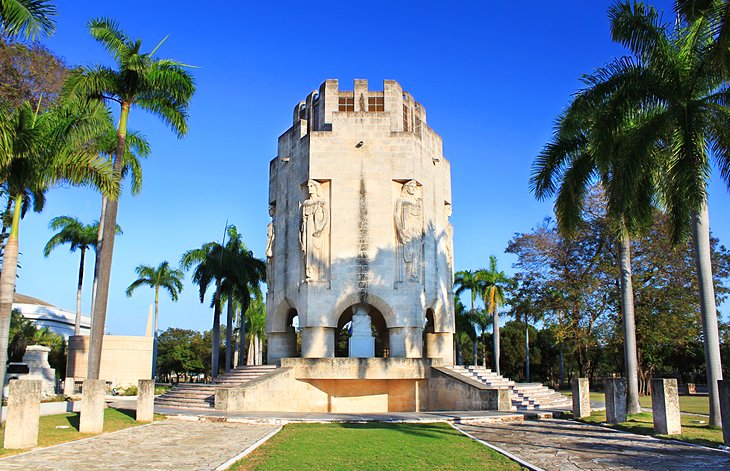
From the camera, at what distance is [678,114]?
14.9m

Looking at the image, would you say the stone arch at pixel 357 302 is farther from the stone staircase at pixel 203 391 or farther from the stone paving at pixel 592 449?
the stone paving at pixel 592 449

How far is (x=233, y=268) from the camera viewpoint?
38219 millimetres

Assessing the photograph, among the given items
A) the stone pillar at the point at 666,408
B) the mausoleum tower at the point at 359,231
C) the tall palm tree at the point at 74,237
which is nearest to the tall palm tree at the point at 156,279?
the tall palm tree at the point at 74,237

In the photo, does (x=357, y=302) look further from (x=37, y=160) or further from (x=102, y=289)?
(x=37, y=160)

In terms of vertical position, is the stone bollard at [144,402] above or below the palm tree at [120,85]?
below

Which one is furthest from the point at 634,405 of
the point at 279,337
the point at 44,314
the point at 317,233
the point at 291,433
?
the point at 44,314

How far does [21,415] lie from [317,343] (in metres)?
14.5

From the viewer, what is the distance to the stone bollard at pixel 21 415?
12.0 m

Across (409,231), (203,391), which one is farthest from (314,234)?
(203,391)

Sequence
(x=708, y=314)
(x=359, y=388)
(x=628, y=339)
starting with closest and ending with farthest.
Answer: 1. (x=708, y=314)
2. (x=628, y=339)
3. (x=359, y=388)

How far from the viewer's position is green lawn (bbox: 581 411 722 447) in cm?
1342

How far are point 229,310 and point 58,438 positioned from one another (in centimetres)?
2648

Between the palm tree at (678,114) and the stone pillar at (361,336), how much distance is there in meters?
13.6

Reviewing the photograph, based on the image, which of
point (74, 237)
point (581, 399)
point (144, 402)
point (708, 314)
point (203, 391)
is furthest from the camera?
point (74, 237)
